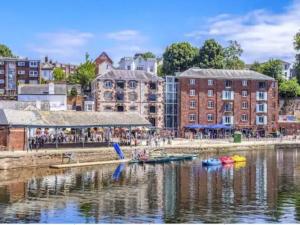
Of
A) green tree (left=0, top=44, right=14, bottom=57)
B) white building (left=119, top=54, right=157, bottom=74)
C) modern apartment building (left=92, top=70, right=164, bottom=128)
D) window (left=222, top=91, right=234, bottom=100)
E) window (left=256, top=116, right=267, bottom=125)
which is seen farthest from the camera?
green tree (left=0, top=44, right=14, bottom=57)

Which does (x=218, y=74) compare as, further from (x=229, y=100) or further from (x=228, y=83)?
(x=229, y=100)

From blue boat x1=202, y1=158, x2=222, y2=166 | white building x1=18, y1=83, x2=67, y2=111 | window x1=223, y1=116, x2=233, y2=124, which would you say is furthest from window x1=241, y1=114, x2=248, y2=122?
blue boat x1=202, y1=158, x2=222, y2=166

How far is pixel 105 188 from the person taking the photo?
2274 inches

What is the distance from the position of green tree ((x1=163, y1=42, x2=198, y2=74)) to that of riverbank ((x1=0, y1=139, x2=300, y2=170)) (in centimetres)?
4138

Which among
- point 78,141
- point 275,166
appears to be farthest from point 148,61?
point 275,166

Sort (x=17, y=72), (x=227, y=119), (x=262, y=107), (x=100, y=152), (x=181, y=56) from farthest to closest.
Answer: (x=17, y=72)
(x=181, y=56)
(x=262, y=107)
(x=227, y=119)
(x=100, y=152)

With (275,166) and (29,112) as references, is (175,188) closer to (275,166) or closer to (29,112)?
(275,166)

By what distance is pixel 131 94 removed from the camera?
396 ft

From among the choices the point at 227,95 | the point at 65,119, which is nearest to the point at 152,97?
the point at 227,95

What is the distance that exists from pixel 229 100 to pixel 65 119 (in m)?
50.1

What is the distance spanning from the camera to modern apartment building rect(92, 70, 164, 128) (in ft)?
391

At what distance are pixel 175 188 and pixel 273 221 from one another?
18056 millimetres

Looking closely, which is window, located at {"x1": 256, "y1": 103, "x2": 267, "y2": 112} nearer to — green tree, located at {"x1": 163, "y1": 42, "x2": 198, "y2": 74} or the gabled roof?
green tree, located at {"x1": 163, "y1": 42, "x2": 198, "y2": 74}

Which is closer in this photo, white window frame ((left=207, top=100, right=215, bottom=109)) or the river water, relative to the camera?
the river water
